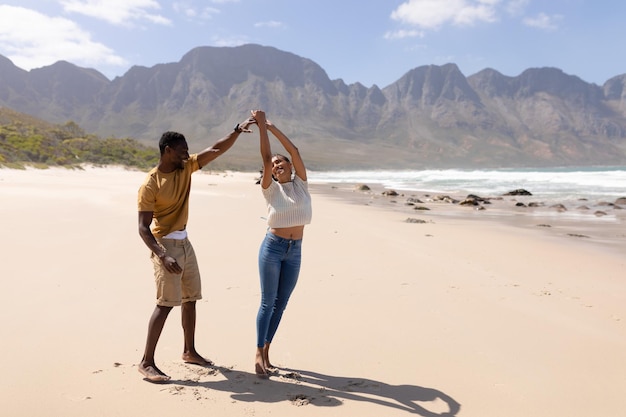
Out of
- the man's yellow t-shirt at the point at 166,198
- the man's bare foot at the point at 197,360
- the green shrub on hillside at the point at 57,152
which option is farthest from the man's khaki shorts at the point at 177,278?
the green shrub on hillside at the point at 57,152

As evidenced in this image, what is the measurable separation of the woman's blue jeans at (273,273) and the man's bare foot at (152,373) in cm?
75

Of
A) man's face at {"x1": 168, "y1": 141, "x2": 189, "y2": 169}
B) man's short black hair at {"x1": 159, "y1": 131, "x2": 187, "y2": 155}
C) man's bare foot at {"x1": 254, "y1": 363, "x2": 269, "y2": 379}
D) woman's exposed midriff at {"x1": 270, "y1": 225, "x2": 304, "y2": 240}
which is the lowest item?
man's bare foot at {"x1": 254, "y1": 363, "x2": 269, "y2": 379}

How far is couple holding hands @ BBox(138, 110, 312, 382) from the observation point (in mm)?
3738

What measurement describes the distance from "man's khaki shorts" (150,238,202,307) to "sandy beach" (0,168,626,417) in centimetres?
60

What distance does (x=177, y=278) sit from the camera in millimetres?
3777

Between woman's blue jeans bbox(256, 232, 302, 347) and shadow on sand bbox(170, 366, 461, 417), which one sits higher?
woman's blue jeans bbox(256, 232, 302, 347)

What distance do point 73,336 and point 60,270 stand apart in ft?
7.91

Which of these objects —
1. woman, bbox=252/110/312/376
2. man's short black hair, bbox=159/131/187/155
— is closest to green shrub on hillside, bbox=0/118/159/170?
man's short black hair, bbox=159/131/187/155

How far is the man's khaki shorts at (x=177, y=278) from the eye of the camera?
3754mm

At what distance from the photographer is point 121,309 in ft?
17.3

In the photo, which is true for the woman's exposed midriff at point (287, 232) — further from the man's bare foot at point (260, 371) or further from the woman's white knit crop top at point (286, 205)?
the man's bare foot at point (260, 371)

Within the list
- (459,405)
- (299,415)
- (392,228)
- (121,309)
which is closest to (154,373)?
(299,415)

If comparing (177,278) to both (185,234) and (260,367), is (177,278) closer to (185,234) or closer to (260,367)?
(185,234)

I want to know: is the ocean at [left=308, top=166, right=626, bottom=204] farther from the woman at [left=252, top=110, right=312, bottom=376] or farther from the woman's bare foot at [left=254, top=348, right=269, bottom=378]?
the woman's bare foot at [left=254, top=348, right=269, bottom=378]
